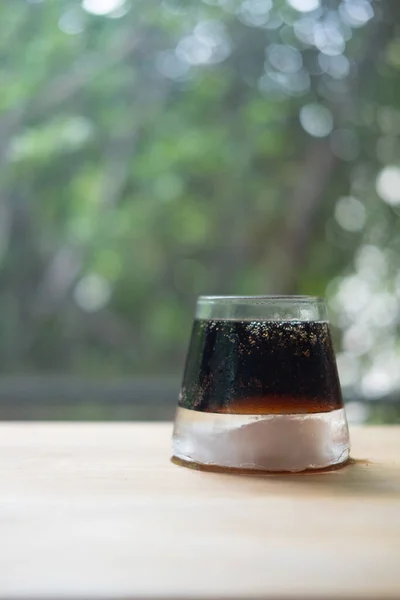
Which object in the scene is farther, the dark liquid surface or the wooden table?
the dark liquid surface

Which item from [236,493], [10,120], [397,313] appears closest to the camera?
[236,493]

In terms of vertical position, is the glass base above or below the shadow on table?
above

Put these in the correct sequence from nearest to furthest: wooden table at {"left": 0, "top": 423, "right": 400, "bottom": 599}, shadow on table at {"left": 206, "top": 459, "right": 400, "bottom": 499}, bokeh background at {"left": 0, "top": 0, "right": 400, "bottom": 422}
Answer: wooden table at {"left": 0, "top": 423, "right": 400, "bottom": 599}
shadow on table at {"left": 206, "top": 459, "right": 400, "bottom": 499}
bokeh background at {"left": 0, "top": 0, "right": 400, "bottom": 422}

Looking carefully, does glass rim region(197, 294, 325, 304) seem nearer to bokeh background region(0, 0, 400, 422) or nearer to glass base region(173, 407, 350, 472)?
glass base region(173, 407, 350, 472)

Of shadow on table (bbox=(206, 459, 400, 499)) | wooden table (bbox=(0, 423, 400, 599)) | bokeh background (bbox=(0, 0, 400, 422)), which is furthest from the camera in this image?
bokeh background (bbox=(0, 0, 400, 422))

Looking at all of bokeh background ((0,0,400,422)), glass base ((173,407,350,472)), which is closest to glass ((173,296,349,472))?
glass base ((173,407,350,472))

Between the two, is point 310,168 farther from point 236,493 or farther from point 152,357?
point 236,493

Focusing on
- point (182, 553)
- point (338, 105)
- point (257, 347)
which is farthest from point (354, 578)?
point (338, 105)

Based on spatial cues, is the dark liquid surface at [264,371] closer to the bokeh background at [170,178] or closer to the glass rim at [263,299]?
the glass rim at [263,299]

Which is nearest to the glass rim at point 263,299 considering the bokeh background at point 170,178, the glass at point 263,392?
the glass at point 263,392
